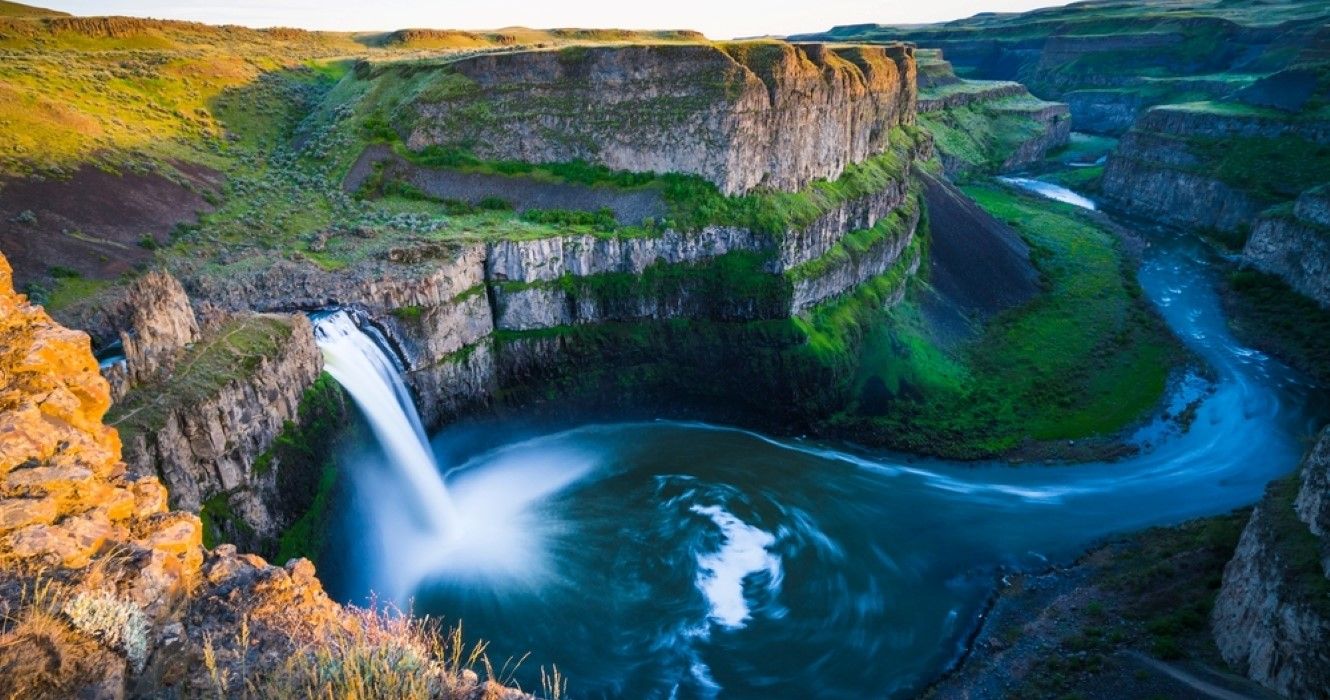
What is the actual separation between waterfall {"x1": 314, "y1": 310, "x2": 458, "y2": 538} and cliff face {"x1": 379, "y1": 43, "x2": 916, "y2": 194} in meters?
20.5

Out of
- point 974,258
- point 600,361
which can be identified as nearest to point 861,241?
point 974,258

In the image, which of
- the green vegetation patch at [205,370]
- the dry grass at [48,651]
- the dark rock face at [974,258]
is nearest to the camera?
the dry grass at [48,651]

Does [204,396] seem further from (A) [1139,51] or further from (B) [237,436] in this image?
(A) [1139,51]

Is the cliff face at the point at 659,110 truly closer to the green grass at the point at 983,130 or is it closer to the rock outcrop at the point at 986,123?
the green grass at the point at 983,130

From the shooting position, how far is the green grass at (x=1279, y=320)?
159 ft

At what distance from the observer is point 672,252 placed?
42156 millimetres

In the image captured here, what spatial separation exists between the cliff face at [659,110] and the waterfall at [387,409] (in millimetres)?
20543

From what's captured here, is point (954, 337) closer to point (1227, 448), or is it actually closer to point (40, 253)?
point (1227, 448)

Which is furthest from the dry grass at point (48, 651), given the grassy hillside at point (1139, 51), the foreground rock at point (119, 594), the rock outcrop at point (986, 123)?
the grassy hillside at point (1139, 51)

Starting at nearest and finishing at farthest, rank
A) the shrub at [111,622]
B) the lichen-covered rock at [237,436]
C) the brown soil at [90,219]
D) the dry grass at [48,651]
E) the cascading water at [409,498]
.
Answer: the dry grass at [48,651] < the shrub at [111,622] < the lichen-covered rock at [237,436] < the cascading water at [409,498] < the brown soil at [90,219]

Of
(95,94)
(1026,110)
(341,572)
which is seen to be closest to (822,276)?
(341,572)

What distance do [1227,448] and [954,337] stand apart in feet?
52.4

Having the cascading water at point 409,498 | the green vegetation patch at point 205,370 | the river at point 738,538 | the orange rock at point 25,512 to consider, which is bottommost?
Answer: the river at point 738,538

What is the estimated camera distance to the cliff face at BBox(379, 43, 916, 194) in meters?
44.7
